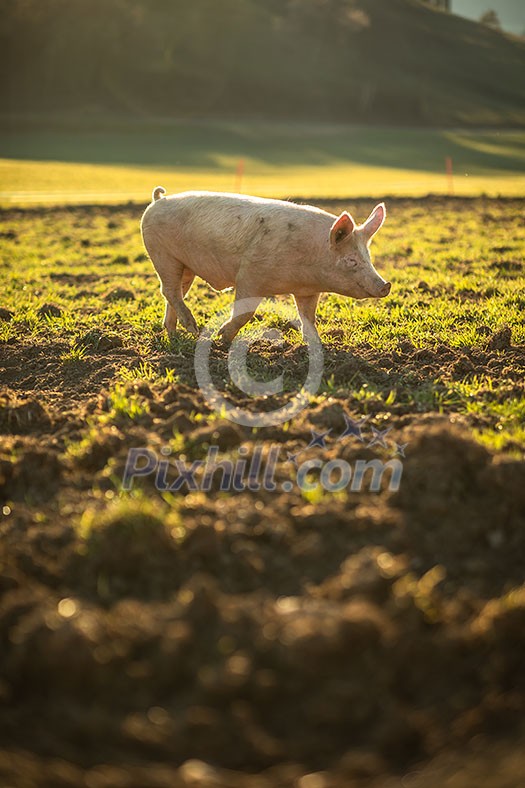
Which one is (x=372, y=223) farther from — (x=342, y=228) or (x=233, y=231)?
(x=233, y=231)

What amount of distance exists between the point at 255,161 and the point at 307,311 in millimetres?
30447

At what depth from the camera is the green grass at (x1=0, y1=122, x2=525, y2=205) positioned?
75.5 ft

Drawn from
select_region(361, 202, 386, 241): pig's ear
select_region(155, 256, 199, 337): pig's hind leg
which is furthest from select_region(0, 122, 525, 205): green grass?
select_region(361, 202, 386, 241): pig's ear

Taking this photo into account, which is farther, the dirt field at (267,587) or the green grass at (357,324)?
the green grass at (357,324)

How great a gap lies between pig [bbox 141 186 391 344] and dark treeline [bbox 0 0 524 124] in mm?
56180

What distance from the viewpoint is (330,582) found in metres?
3.09

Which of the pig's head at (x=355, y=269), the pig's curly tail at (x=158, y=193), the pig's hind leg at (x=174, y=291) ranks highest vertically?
the pig's curly tail at (x=158, y=193)

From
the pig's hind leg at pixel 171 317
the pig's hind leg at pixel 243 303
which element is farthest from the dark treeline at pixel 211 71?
the pig's hind leg at pixel 243 303

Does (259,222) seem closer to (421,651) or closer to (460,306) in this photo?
(460,306)

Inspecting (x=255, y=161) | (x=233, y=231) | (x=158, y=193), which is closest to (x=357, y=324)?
(x=233, y=231)

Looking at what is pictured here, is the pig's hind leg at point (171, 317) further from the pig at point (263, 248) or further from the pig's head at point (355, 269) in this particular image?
the pig's head at point (355, 269)

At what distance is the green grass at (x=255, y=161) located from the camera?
23.0 m

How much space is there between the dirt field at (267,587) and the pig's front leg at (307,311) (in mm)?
583

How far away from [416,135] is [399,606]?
169 feet
